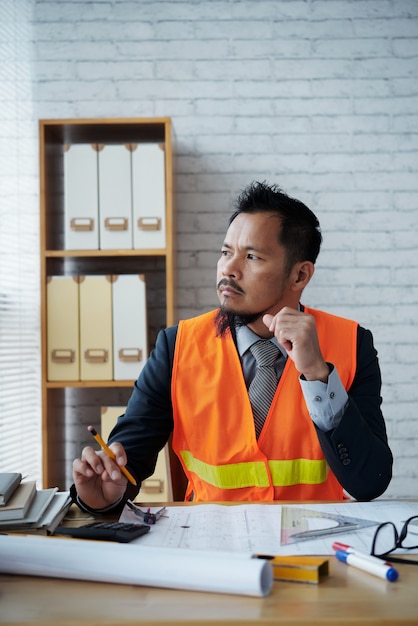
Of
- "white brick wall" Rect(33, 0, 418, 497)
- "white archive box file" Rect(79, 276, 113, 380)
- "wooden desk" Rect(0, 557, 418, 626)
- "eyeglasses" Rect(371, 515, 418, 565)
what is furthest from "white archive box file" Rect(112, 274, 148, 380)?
"wooden desk" Rect(0, 557, 418, 626)

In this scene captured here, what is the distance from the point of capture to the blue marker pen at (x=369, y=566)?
0.90m

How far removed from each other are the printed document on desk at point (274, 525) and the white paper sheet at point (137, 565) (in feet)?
0.51

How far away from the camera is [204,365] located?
1713 millimetres

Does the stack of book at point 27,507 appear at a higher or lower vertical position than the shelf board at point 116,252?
lower

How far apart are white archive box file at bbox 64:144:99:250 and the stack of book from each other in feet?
5.27

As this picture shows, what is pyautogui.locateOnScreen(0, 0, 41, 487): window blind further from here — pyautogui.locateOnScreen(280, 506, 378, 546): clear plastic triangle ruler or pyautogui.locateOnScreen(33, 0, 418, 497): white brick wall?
pyautogui.locateOnScreen(280, 506, 378, 546): clear plastic triangle ruler

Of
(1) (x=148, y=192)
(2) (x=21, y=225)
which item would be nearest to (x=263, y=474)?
(1) (x=148, y=192)

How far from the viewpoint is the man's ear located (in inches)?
73.0

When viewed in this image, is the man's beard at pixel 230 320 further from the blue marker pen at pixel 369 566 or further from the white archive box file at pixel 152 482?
the white archive box file at pixel 152 482

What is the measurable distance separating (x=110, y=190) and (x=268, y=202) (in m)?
1.10

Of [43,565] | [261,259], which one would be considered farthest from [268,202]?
[43,565]

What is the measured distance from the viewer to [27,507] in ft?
3.81

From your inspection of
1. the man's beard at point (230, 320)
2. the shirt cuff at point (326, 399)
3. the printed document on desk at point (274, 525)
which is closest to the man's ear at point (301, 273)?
the man's beard at point (230, 320)

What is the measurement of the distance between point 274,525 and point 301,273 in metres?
0.88
